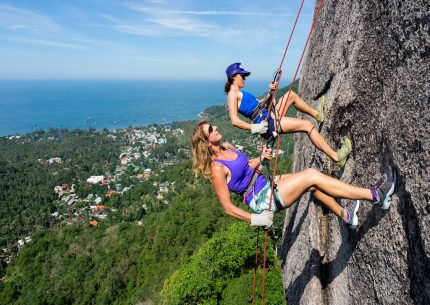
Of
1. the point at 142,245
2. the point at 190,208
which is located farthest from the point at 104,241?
the point at 190,208

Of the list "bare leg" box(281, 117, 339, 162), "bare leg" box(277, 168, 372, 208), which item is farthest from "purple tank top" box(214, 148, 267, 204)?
"bare leg" box(281, 117, 339, 162)

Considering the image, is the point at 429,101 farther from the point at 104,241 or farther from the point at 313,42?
the point at 104,241

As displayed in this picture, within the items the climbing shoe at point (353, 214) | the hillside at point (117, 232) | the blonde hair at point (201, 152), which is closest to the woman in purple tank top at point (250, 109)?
the blonde hair at point (201, 152)

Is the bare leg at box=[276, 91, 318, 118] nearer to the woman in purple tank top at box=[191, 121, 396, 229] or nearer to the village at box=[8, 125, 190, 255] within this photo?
the woman in purple tank top at box=[191, 121, 396, 229]

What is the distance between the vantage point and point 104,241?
145 ft

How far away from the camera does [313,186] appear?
4.35 meters

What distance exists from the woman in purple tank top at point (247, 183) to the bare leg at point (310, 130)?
2.15 feet

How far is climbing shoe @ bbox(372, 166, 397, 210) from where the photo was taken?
3.46 m

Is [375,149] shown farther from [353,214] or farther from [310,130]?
[310,130]

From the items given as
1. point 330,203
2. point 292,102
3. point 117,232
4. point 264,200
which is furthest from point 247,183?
point 117,232

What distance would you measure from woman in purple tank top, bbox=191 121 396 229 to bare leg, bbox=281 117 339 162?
2.15 ft

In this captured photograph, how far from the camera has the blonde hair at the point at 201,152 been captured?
Answer: 14.6 ft

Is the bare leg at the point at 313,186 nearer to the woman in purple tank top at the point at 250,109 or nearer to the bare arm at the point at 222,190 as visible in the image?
the bare arm at the point at 222,190

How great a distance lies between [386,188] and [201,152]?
2293 mm
